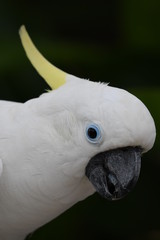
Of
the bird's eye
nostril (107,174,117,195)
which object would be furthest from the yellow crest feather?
nostril (107,174,117,195)

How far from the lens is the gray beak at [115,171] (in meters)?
1.74

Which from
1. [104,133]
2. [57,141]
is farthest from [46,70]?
[104,133]

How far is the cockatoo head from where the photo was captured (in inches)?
67.7

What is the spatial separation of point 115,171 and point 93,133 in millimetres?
129

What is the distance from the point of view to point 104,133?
5.68 ft

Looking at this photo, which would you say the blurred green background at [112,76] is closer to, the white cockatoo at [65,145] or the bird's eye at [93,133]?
the white cockatoo at [65,145]

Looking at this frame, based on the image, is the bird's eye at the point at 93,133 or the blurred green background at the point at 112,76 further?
the blurred green background at the point at 112,76

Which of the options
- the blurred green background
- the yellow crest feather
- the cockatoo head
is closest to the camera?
the cockatoo head

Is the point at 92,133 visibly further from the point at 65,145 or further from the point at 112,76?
the point at 112,76

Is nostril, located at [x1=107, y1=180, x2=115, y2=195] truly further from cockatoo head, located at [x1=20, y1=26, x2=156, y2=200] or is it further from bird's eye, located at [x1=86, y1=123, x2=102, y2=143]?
bird's eye, located at [x1=86, y1=123, x2=102, y2=143]

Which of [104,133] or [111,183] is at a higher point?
[104,133]

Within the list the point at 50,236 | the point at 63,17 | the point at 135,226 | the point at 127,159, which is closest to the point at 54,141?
the point at 127,159

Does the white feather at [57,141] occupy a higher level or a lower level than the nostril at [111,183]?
higher

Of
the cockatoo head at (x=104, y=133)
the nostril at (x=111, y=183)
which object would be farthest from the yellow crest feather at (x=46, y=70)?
the nostril at (x=111, y=183)
